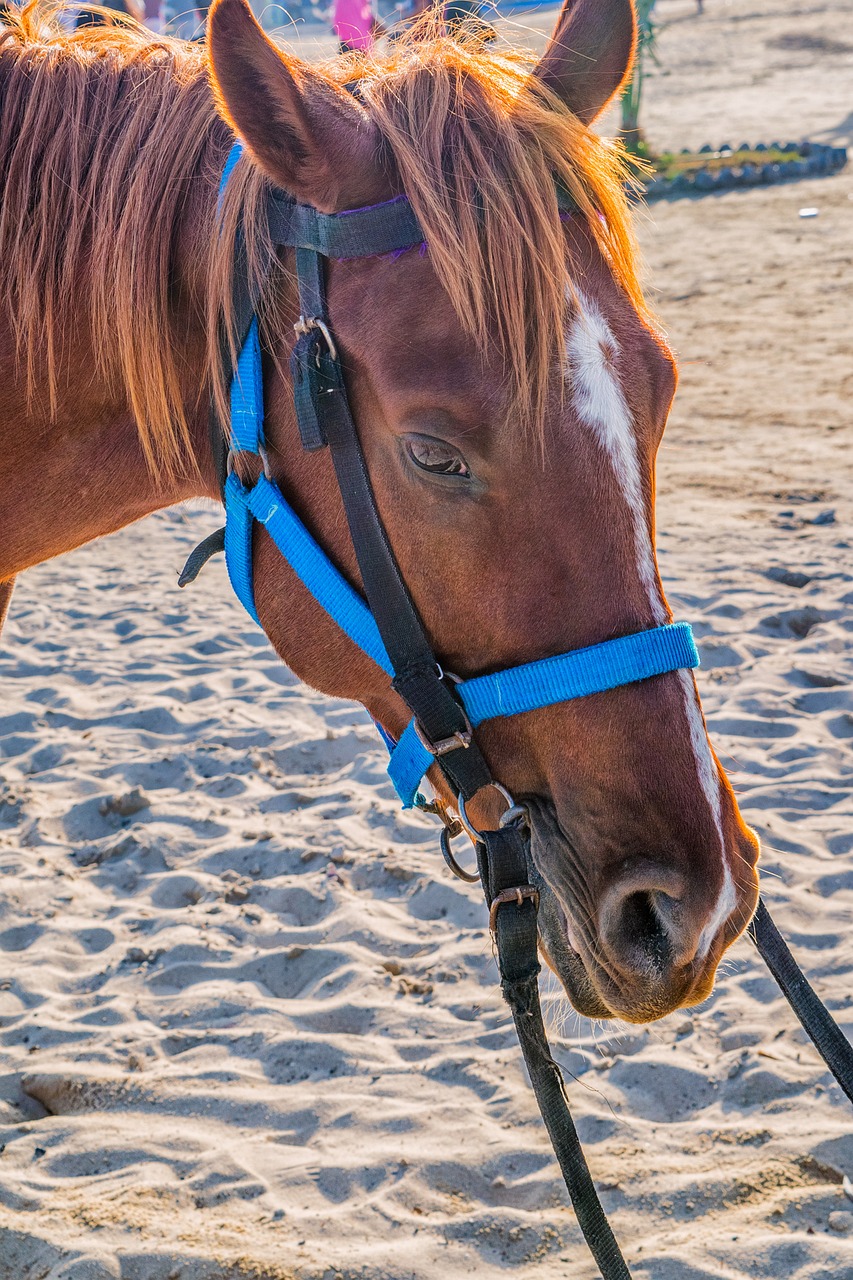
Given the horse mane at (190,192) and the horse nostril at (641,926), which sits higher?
the horse mane at (190,192)

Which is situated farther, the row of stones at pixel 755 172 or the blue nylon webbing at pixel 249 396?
the row of stones at pixel 755 172

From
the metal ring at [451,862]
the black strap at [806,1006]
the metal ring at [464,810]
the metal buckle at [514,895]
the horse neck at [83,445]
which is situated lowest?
the black strap at [806,1006]

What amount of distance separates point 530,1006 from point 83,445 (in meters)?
1.19

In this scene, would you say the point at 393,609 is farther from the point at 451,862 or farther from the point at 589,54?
the point at 589,54

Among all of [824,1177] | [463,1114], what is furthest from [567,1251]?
[824,1177]

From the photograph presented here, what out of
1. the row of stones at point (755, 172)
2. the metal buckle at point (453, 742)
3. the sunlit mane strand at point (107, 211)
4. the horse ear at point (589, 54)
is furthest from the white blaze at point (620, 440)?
the row of stones at point (755, 172)

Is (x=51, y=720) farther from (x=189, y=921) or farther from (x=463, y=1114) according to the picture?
(x=463, y=1114)

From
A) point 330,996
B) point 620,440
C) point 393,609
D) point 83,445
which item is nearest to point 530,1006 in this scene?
point 393,609

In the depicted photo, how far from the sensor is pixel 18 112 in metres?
1.73

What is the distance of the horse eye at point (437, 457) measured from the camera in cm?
144

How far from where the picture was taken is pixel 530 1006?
1577mm

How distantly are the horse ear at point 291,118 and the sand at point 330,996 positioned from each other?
788 millimetres

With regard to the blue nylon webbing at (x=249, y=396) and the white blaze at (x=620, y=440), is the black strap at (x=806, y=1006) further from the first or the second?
the blue nylon webbing at (x=249, y=396)

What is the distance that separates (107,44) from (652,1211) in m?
2.59
